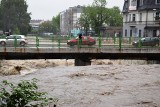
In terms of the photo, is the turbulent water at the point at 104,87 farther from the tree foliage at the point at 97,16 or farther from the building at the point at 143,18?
the tree foliage at the point at 97,16

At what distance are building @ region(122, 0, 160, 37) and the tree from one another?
2906cm

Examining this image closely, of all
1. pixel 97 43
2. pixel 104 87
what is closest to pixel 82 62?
pixel 97 43

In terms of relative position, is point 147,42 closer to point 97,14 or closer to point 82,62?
point 82,62

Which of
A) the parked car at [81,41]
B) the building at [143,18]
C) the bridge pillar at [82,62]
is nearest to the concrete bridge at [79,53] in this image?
the bridge pillar at [82,62]

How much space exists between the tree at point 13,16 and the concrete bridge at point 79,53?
1937 inches

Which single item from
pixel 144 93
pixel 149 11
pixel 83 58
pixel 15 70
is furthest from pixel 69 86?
pixel 149 11

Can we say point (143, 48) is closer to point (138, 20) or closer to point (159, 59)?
point (159, 59)

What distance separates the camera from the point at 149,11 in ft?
178

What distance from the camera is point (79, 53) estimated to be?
91.4 ft

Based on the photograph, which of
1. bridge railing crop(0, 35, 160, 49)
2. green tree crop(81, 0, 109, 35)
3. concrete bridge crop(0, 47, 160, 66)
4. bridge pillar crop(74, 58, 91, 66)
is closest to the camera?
concrete bridge crop(0, 47, 160, 66)

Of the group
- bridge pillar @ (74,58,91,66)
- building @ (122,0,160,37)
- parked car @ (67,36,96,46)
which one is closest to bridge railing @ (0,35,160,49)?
parked car @ (67,36,96,46)

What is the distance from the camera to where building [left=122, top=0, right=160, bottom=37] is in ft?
175

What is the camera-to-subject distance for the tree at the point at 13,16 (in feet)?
250

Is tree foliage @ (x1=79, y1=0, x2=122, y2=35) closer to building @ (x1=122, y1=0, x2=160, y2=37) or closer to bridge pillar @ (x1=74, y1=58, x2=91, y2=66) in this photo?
building @ (x1=122, y1=0, x2=160, y2=37)
